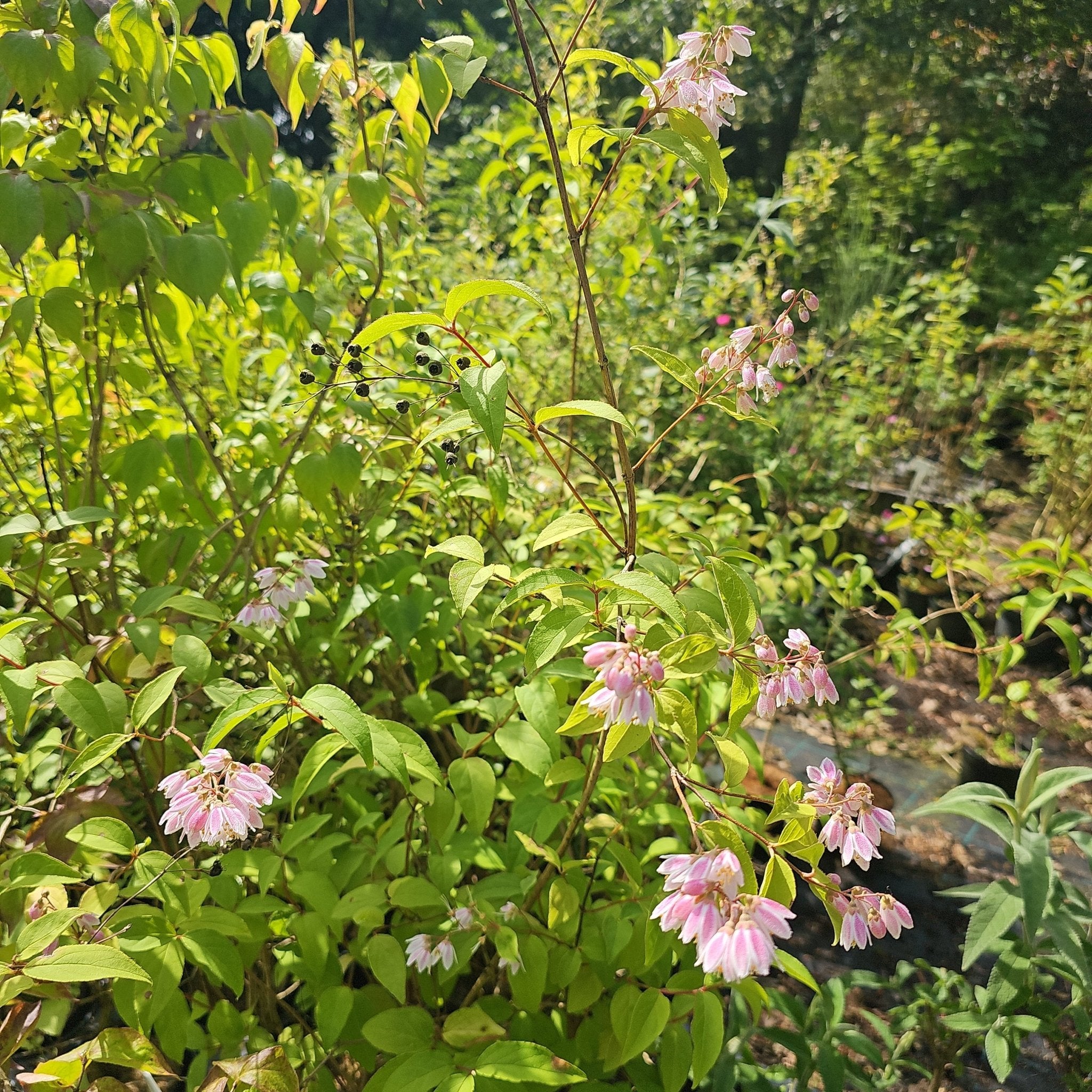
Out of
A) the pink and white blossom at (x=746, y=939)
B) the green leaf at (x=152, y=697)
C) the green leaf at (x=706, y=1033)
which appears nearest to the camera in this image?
the pink and white blossom at (x=746, y=939)

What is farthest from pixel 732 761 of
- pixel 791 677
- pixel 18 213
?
pixel 18 213

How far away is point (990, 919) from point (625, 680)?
956 mm

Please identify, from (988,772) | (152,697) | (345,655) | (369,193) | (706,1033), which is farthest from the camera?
(988,772)

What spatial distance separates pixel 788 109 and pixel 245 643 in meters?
10.5

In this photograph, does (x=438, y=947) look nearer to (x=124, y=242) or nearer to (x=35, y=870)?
(x=35, y=870)

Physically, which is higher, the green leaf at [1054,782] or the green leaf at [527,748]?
the green leaf at [527,748]

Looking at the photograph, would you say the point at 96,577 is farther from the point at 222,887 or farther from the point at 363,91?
the point at 363,91

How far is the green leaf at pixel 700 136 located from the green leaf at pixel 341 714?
0.61 m

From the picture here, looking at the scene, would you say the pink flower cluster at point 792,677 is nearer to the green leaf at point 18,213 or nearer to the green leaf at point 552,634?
the green leaf at point 552,634

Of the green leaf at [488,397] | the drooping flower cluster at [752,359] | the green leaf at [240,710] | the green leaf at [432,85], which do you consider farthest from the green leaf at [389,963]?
the green leaf at [432,85]

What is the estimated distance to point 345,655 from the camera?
1.21m

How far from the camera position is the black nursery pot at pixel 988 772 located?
2684mm

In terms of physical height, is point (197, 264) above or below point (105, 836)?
above

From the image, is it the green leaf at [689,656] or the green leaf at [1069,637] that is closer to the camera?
the green leaf at [689,656]
